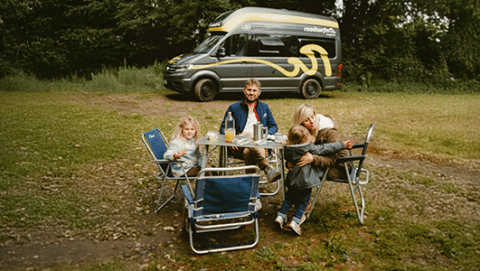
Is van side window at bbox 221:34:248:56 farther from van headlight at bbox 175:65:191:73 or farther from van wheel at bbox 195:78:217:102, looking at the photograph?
van headlight at bbox 175:65:191:73

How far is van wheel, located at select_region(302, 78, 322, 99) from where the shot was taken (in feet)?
49.2

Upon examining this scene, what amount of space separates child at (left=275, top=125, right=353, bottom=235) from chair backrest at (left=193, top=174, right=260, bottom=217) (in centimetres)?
61

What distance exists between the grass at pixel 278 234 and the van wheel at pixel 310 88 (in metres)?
2.91

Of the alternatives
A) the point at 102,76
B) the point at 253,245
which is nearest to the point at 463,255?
the point at 253,245

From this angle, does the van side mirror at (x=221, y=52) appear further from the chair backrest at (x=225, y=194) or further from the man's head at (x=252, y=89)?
the chair backrest at (x=225, y=194)

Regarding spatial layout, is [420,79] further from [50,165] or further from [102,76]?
A: [50,165]

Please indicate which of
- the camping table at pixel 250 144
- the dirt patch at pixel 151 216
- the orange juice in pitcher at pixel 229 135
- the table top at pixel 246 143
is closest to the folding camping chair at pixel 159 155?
the dirt patch at pixel 151 216

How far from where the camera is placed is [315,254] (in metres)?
3.96

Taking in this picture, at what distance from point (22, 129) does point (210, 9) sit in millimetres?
10529

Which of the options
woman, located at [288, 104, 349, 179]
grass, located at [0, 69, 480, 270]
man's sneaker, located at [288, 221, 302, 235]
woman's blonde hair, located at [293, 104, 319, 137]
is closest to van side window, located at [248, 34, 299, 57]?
grass, located at [0, 69, 480, 270]

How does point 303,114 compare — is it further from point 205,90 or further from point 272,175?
point 205,90

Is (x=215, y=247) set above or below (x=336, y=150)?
below

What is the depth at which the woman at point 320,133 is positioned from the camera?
4.36 metres

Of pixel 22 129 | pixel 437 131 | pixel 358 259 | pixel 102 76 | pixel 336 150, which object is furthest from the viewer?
pixel 102 76
